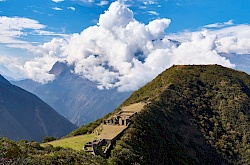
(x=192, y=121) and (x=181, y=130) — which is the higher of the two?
(x=192, y=121)

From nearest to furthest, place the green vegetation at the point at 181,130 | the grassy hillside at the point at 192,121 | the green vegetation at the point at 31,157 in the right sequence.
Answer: the green vegetation at the point at 31,157 < the green vegetation at the point at 181,130 < the grassy hillside at the point at 192,121

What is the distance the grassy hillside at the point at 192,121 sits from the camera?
5891 centimetres

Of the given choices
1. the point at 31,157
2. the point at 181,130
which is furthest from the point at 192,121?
the point at 31,157

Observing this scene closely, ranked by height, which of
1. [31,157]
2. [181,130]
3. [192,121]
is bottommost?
[31,157]

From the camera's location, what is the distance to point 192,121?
94125mm

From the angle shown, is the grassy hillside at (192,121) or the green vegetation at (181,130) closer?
the green vegetation at (181,130)

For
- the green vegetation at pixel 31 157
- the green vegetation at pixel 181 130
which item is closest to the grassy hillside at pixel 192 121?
the green vegetation at pixel 181 130

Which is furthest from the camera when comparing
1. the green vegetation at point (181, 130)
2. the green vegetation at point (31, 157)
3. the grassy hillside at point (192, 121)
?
the grassy hillside at point (192, 121)

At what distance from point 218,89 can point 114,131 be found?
240ft

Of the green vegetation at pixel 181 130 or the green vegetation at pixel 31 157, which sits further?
the green vegetation at pixel 181 130

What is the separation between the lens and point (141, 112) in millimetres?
73875

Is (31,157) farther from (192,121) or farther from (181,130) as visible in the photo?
(192,121)

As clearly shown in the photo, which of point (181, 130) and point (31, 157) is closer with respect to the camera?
point (31, 157)

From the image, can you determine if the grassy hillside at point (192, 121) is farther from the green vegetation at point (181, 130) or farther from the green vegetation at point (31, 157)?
the green vegetation at point (31, 157)
